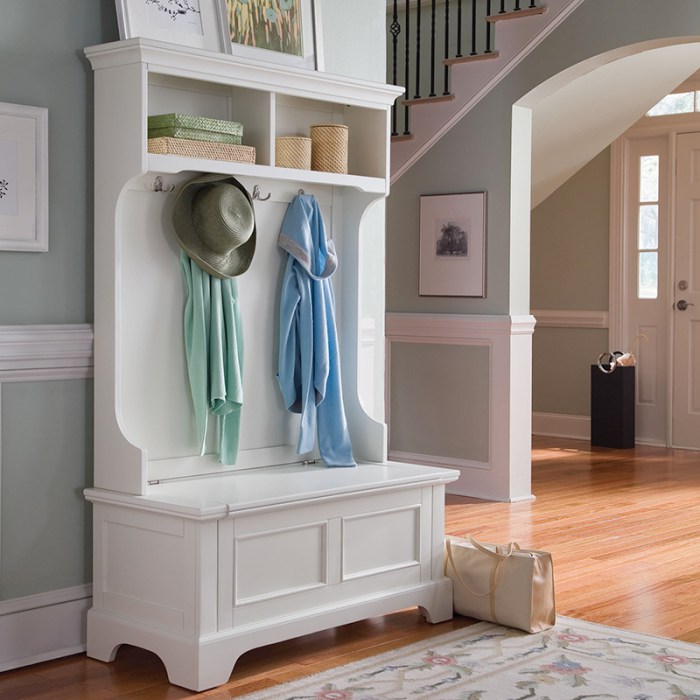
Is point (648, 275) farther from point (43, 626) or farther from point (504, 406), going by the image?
point (43, 626)

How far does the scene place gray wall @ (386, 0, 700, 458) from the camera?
5.34m

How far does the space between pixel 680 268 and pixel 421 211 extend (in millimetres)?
2430

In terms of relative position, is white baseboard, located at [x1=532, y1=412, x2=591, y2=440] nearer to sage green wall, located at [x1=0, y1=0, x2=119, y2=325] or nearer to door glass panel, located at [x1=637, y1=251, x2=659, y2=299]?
door glass panel, located at [x1=637, y1=251, x2=659, y2=299]

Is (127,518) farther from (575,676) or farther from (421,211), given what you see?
(421,211)

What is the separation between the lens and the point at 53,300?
3230 millimetres

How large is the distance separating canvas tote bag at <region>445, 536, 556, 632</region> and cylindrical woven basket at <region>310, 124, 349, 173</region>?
1306mm

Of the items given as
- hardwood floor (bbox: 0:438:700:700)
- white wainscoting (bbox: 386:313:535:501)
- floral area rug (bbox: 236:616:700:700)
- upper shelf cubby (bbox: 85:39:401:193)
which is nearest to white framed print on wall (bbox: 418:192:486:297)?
white wainscoting (bbox: 386:313:535:501)

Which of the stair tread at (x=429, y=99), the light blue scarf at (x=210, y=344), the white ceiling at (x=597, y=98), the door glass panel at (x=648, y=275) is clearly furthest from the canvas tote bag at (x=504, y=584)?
the door glass panel at (x=648, y=275)

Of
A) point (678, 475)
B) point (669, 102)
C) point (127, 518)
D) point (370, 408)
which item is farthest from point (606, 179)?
point (127, 518)

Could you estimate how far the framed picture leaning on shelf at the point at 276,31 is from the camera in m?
3.46

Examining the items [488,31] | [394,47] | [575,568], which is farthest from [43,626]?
[394,47]

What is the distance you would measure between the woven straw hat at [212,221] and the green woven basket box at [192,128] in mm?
130

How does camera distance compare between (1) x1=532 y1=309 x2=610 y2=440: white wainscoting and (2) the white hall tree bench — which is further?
(1) x1=532 y1=309 x2=610 y2=440: white wainscoting

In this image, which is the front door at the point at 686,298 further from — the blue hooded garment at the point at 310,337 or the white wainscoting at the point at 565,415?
the blue hooded garment at the point at 310,337
